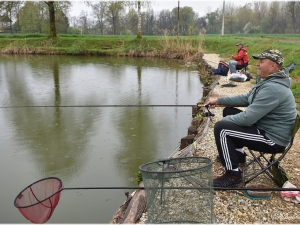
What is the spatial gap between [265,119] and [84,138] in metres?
3.96

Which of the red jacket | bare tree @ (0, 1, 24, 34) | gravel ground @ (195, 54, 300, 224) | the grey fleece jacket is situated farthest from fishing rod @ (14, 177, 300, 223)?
bare tree @ (0, 1, 24, 34)

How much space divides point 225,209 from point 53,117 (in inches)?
216

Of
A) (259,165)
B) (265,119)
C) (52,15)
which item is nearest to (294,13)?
(52,15)

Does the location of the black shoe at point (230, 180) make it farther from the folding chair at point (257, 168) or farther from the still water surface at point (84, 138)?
the still water surface at point (84, 138)

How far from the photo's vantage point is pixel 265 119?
114 inches

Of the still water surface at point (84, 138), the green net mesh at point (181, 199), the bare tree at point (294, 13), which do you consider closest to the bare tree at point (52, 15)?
the still water surface at point (84, 138)

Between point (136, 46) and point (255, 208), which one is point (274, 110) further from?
point (136, 46)

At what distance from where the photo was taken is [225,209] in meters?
2.86

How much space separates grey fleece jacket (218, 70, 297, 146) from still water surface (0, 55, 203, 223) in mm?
1952

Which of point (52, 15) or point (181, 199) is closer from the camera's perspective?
point (181, 199)

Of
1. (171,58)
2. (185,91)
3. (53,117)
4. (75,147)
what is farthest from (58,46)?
(75,147)

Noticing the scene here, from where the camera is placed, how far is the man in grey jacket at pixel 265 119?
109 inches

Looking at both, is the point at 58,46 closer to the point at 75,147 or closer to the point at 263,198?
the point at 75,147

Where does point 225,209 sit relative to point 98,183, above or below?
above
